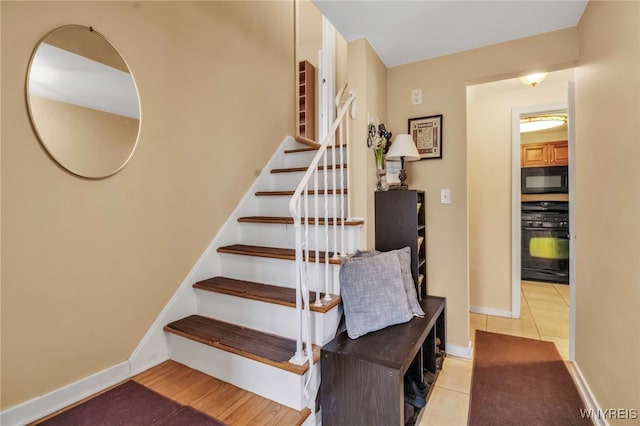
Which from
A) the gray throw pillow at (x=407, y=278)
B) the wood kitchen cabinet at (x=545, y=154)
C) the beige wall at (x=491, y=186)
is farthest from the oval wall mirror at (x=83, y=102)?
the wood kitchen cabinet at (x=545, y=154)

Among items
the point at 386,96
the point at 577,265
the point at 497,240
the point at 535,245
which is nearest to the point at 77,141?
the point at 386,96

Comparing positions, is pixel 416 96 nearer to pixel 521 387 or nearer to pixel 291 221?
pixel 291 221

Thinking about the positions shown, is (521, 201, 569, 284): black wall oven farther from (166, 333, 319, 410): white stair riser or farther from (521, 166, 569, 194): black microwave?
(166, 333, 319, 410): white stair riser

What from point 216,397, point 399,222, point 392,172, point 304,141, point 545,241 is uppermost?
point 304,141

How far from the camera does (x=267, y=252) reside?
1.97 meters

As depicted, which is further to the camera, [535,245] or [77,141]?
[535,245]

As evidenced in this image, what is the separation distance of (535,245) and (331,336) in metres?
4.38

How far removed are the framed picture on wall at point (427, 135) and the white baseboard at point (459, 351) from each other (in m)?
1.56

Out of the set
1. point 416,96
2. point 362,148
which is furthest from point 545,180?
point 362,148

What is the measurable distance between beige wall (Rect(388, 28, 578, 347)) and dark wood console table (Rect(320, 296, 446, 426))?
95 centimetres

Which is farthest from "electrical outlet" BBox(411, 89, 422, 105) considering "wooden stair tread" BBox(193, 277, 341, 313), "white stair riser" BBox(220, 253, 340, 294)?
"wooden stair tread" BBox(193, 277, 341, 313)

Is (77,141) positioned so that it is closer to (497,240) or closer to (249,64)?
(249,64)

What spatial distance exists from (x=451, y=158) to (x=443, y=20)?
3.18 ft

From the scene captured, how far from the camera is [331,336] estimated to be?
63.9 inches
